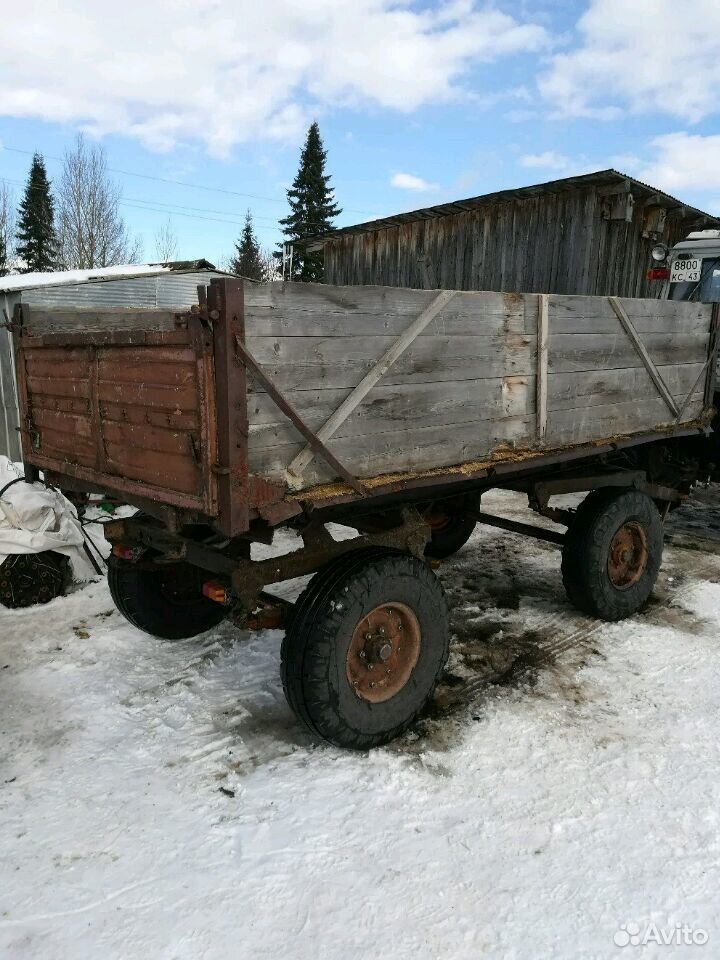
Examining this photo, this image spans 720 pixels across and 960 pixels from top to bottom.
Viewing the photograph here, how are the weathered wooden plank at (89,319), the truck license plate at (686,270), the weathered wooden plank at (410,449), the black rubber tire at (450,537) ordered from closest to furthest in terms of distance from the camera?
1. the weathered wooden plank at (410,449)
2. the weathered wooden plank at (89,319)
3. the black rubber tire at (450,537)
4. the truck license plate at (686,270)

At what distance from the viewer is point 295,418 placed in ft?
8.82

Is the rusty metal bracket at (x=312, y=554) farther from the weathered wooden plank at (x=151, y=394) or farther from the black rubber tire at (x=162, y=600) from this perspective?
the black rubber tire at (x=162, y=600)

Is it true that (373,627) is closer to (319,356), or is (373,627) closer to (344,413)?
(344,413)

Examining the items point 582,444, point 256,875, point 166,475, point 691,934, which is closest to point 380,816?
point 256,875

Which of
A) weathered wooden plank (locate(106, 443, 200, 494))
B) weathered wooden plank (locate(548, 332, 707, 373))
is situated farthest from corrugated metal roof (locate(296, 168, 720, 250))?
weathered wooden plank (locate(106, 443, 200, 494))

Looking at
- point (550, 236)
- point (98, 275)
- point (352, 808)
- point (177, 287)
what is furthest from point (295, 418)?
point (98, 275)

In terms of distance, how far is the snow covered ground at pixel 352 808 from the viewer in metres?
2.29

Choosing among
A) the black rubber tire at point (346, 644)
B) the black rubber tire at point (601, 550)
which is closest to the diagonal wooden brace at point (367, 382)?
the black rubber tire at point (346, 644)

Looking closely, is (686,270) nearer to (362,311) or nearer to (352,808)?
(362,311)

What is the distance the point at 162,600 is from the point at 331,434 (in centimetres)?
209

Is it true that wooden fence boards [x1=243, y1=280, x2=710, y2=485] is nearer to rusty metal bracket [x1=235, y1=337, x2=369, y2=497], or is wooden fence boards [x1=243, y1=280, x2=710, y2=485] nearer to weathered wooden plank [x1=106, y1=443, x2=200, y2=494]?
rusty metal bracket [x1=235, y1=337, x2=369, y2=497]

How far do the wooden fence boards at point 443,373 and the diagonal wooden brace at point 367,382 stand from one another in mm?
24

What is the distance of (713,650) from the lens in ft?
14.6

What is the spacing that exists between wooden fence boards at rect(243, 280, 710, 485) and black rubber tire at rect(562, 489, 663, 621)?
1.89 feet
